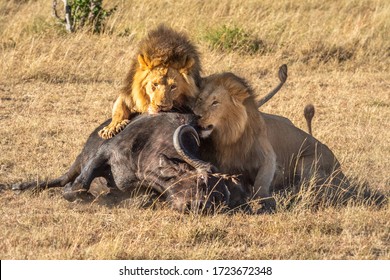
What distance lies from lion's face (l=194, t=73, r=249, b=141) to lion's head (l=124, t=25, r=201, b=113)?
0.09 meters

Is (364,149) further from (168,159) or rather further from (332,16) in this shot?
(332,16)

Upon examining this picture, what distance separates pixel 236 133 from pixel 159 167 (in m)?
0.53

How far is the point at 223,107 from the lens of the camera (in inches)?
227

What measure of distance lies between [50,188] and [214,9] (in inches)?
313

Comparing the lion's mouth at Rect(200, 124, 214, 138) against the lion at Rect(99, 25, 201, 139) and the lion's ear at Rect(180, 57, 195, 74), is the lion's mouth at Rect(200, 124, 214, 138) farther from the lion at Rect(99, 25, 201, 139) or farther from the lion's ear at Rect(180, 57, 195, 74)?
the lion's ear at Rect(180, 57, 195, 74)

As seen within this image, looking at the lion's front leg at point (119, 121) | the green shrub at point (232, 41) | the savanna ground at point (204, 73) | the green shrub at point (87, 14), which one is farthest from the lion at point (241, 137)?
the green shrub at point (87, 14)

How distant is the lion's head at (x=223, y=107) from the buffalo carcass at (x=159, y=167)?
0.34 ft

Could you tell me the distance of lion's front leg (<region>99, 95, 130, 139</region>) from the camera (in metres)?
5.98

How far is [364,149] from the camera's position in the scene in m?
7.86

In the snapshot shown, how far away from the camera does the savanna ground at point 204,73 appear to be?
Answer: 5.23 metres

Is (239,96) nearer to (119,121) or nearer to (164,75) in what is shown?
(164,75)

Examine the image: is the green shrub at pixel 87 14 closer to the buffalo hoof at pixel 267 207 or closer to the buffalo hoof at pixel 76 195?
the buffalo hoof at pixel 76 195

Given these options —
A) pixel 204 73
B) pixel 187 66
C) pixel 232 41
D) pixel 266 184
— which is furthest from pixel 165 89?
pixel 232 41

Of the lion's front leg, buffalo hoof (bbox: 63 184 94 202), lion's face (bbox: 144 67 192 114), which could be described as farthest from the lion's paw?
buffalo hoof (bbox: 63 184 94 202)
